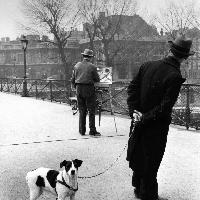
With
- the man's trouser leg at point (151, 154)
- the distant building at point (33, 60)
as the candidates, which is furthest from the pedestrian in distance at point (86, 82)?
the distant building at point (33, 60)

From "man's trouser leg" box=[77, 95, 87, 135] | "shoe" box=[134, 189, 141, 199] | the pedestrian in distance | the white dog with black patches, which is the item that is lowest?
"shoe" box=[134, 189, 141, 199]

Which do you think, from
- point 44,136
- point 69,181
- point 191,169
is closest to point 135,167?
point 69,181

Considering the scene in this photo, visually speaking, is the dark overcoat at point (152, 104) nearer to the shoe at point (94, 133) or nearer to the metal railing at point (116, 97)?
the shoe at point (94, 133)

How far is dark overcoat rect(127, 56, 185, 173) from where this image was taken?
14.5ft

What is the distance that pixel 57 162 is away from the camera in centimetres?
679

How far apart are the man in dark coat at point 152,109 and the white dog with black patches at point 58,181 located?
802mm

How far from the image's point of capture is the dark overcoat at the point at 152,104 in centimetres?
441

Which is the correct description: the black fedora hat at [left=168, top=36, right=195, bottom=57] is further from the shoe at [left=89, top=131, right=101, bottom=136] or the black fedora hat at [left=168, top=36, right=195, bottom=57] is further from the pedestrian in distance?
the shoe at [left=89, top=131, right=101, bottom=136]

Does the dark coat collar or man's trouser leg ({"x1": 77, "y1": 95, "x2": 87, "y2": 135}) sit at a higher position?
the dark coat collar

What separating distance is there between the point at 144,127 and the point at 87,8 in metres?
47.4

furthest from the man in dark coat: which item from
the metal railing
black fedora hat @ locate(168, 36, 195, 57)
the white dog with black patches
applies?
the metal railing

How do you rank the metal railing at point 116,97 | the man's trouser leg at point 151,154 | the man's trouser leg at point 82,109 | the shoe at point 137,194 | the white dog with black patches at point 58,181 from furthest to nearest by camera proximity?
the metal railing at point 116,97
the man's trouser leg at point 82,109
the shoe at point 137,194
the man's trouser leg at point 151,154
the white dog with black patches at point 58,181

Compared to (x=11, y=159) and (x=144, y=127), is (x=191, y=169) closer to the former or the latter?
(x=144, y=127)

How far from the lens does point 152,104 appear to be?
4617 millimetres
